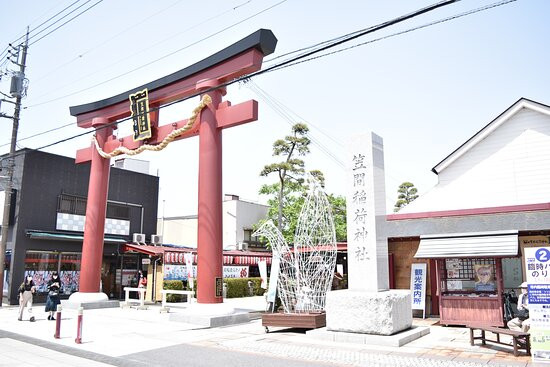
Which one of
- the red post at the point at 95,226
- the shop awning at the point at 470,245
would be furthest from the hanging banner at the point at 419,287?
the red post at the point at 95,226

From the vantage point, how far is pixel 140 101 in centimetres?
1842

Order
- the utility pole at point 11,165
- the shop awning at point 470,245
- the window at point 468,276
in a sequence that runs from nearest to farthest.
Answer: the shop awning at point 470,245 → the window at point 468,276 → the utility pole at point 11,165

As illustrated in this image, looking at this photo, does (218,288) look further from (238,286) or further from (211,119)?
(238,286)

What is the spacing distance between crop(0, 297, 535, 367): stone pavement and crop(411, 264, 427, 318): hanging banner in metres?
0.63

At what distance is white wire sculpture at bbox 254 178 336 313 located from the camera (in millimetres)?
12984

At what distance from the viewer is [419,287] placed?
14.9m

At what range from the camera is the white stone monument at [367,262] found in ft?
33.5

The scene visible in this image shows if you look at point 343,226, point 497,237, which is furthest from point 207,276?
point 343,226

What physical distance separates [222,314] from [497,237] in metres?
9.06

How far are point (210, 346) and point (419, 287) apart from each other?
808 centimetres

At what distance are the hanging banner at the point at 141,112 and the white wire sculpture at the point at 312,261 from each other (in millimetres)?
7717

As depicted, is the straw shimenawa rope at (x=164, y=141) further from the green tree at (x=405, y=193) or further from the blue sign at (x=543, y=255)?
the green tree at (x=405, y=193)

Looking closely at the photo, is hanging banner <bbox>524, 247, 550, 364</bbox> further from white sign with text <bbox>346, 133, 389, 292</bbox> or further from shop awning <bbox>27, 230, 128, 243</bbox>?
shop awning <bbox>27, 230, 128, 243</bbox>

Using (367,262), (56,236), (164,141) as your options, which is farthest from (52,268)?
(367,262)
